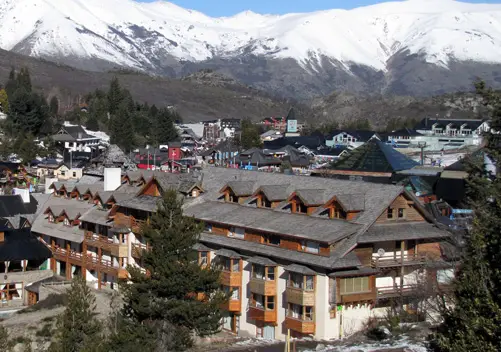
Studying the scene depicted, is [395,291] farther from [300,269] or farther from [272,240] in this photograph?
[272,240]

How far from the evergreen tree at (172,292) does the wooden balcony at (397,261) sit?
5764 millimetres

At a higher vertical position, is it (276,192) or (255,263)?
(276,192)

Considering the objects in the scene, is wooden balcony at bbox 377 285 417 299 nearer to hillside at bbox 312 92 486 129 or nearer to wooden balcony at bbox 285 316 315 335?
wooden balcony at bbox 285 316 315 335

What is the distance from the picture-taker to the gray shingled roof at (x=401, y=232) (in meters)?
31.6

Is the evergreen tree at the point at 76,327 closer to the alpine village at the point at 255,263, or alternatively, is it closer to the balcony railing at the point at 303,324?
the alpine village at the point at 255,263

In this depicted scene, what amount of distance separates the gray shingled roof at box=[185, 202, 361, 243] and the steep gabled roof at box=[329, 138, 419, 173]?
25589 mm

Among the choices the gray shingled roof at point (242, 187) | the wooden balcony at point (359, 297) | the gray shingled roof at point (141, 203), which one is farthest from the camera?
the gray shingled roof at point (141, 203)

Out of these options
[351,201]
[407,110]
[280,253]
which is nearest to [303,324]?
[280,253]

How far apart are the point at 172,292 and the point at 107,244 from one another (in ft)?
47.2

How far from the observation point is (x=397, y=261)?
106ft

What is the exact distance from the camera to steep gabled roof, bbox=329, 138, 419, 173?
62812 mm

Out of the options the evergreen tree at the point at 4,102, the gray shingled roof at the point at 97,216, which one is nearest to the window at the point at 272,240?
the gray shingled roof at the point at 97,216

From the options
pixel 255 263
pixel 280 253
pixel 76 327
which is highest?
pixel 280 253

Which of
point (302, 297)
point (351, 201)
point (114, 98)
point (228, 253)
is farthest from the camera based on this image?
point (114, 98)
